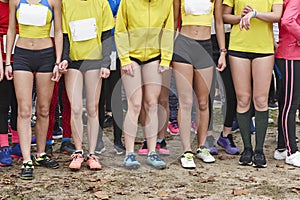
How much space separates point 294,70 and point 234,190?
4.60 ft

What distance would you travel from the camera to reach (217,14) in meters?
5.26

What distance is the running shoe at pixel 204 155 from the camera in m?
5.36

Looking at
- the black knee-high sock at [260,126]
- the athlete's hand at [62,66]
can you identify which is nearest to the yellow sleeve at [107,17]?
the athlete's hand at [62,66]

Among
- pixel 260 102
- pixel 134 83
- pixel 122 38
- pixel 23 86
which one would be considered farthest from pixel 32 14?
pixel 260 102

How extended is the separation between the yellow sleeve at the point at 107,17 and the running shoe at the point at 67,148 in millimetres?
1408

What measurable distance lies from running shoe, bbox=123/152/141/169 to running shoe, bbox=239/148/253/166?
105 cm

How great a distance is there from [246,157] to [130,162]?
118 cm

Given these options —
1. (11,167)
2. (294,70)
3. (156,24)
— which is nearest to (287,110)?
(294,70)

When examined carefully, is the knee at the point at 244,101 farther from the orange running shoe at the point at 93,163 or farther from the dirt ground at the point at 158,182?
the orange running shoe at the point at 93,163

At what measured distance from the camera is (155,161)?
16.7 feet

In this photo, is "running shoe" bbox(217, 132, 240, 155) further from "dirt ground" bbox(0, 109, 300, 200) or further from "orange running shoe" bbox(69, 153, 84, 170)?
"orange running shoe" bbox(69, 153, 84, 170)

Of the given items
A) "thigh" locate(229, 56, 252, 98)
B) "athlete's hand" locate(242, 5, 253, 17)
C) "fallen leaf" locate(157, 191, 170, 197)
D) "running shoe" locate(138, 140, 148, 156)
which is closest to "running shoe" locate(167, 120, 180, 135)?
"running shoe" locate(138, 140, 148, 156)

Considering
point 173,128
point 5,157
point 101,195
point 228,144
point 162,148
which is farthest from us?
point 173,128

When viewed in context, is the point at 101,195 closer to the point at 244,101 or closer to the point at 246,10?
the point at 244,101
